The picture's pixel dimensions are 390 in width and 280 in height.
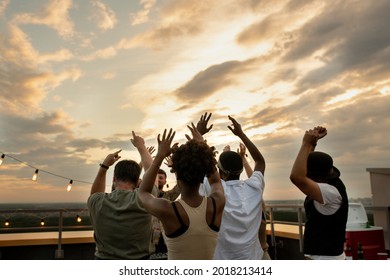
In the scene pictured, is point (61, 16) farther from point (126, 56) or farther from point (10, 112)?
point (10, 112)

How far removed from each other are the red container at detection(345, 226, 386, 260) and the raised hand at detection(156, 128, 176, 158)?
5.92 ft

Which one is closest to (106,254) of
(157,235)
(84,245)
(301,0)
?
(157,235)

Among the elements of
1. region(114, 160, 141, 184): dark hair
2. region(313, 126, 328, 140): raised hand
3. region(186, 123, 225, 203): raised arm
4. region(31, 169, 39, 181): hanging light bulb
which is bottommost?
region(186, 123, 225, 203): raised arm

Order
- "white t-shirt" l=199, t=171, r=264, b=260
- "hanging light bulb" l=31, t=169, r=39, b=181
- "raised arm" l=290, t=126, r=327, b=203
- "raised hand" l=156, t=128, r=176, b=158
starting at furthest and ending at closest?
1. "hanging light bulb" l=31, t=169, r=39, b=181
2. "white t-shirt" l=199, t=171, r=264, b=260
3. "raised arm" l=290, t=126, r=327, b=203
4. "raised hand" l=156, t=128, r=176, b=158

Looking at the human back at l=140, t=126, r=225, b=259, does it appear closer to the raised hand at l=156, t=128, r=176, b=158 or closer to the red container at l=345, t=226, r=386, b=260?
the raised hand at l=156, t=128, r=176, b=158

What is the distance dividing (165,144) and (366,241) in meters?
1.92

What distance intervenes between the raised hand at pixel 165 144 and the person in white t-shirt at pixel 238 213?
309 millimetres

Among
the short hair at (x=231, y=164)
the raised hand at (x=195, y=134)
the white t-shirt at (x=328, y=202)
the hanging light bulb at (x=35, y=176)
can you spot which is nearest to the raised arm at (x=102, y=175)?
the raised hand at (x=195, y=134)

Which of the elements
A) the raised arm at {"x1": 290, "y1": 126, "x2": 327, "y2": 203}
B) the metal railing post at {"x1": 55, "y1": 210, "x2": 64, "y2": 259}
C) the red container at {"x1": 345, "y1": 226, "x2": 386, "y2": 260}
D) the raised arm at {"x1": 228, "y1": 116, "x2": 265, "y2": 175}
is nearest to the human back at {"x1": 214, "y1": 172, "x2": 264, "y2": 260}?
the raised arm at {"x1": 228, "y1": 116, "x2": 265, "y2": 175}

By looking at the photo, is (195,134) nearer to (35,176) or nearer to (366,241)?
(366,241)

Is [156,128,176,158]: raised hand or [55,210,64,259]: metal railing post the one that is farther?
[55,210,64,259]: metal railing post

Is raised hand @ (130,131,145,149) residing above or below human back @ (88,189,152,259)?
above

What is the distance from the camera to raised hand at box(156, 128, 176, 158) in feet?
4.15

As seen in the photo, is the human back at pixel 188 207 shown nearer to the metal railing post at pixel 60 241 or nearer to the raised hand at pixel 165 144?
the raised hand at pixel 165 144
